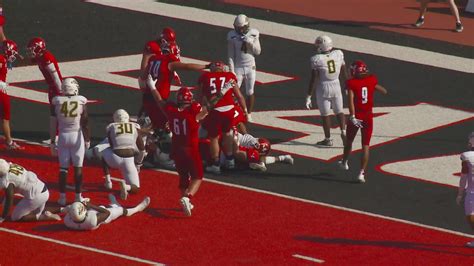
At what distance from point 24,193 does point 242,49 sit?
289 inches

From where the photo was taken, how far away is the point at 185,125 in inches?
876

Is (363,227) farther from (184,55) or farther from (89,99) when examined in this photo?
(184,55)

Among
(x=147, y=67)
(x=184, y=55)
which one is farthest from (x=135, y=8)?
(x=147, y=67)

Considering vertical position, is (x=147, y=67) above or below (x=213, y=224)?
above

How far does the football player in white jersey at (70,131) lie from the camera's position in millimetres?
22250

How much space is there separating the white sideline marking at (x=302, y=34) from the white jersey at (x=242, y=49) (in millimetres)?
5599

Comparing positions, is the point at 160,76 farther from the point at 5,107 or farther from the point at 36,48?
the point at 5,107

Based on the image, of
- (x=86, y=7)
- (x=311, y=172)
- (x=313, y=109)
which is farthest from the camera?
(x=86, y=7)

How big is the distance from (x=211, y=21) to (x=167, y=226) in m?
14.0

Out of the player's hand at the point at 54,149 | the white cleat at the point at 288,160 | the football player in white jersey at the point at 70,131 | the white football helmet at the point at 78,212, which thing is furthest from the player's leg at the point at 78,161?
the white cleat at the point at 288,160

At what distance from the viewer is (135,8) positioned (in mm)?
36156

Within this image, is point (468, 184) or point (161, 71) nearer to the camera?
point (468, 184)

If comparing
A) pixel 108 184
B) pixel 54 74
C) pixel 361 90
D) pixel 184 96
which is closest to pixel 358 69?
pixel 361 90

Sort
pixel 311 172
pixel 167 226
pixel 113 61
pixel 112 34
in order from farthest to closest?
pixel 112 34, pixel 113 61, pixel 311 172, pixel 167 226
